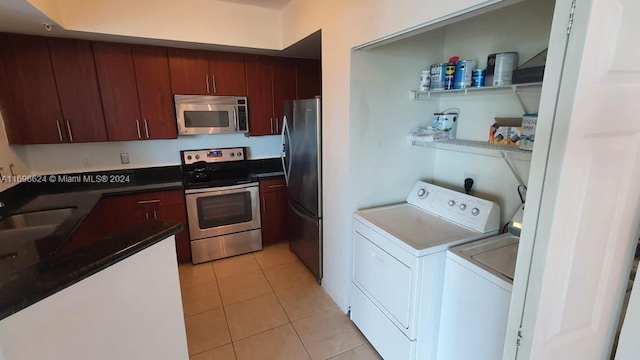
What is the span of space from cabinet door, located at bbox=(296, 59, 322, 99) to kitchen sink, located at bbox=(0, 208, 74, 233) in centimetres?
245

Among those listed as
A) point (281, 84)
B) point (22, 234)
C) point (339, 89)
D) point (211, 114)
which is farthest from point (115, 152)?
point (339, 89)

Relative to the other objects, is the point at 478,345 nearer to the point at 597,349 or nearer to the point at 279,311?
the point at 597,349

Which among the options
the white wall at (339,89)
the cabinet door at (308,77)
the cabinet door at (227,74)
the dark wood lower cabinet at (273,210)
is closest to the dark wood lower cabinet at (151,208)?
the dark wood lower cabinet at (273,210)

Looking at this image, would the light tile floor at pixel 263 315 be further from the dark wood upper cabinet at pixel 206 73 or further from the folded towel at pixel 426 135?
the dark wood upper cabinet at pixel 206 73

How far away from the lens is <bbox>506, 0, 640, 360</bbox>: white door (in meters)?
0.74

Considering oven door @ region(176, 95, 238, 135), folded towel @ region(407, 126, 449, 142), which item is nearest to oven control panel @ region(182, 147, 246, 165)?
oven door @ region(176, 95, 238, 135)

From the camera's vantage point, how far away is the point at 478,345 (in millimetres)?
1384

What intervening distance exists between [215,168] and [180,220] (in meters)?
0.75

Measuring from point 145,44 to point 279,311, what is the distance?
2.72 metres

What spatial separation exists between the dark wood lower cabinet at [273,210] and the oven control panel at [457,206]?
1.60 m

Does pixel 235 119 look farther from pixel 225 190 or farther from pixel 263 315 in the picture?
pixel 263 315

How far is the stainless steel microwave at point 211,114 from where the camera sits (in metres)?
2.99

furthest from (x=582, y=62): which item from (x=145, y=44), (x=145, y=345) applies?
(x=145, y=44)

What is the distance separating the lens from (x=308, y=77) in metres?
3.52
